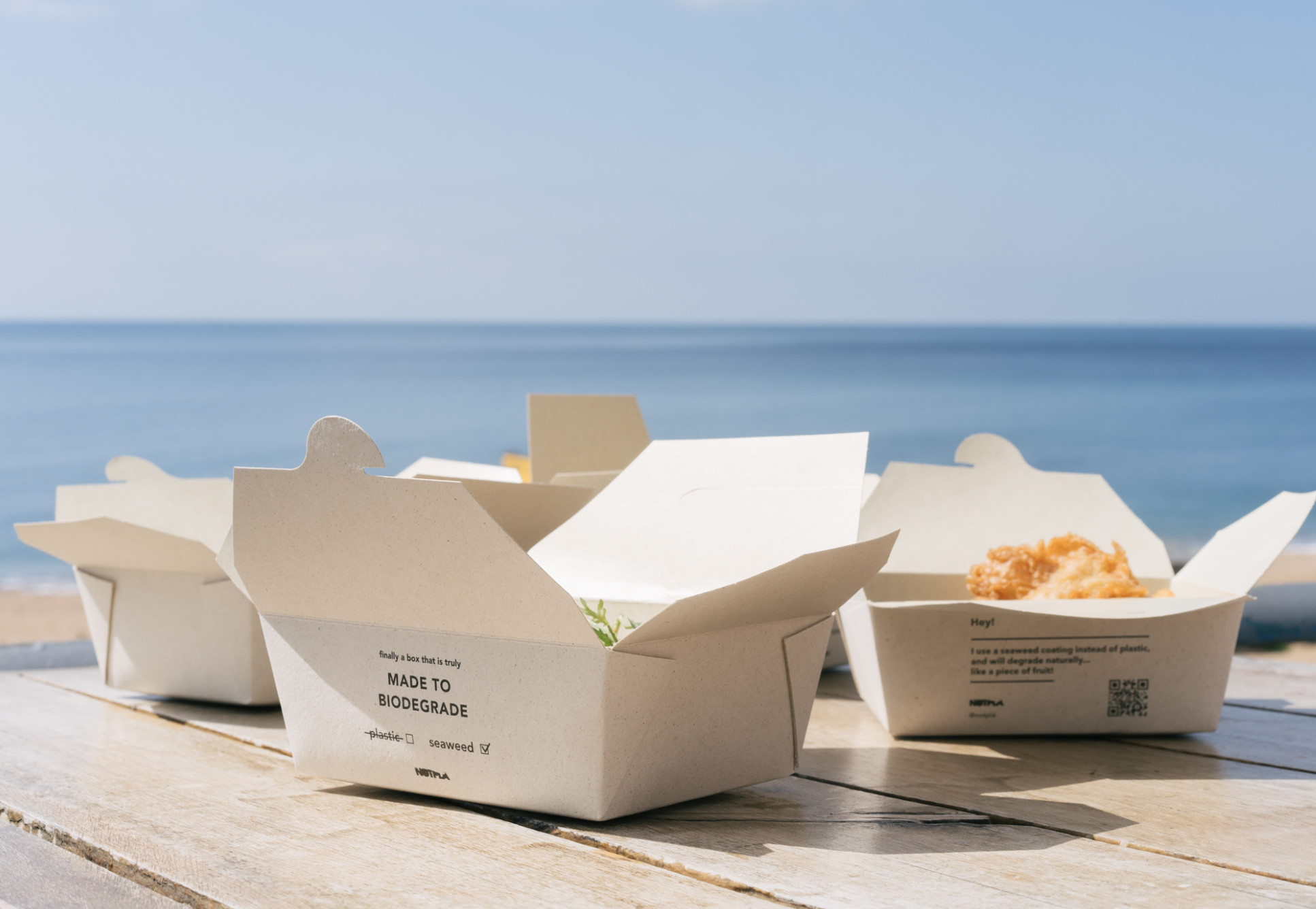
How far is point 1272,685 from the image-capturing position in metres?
1.42

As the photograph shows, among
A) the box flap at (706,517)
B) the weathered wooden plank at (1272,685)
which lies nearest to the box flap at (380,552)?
the box flap at (706,517)

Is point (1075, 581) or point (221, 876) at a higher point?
point (1075, 581)

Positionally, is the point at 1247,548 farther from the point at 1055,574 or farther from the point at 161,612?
the point at 161,612

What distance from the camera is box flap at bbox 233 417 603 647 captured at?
71cm

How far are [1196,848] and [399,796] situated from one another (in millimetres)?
553

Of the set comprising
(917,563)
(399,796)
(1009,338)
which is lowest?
(399,796)

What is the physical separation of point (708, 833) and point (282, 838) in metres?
0.27

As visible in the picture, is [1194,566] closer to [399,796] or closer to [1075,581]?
[1075,581]

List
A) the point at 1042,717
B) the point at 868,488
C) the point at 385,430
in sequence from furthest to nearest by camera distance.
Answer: the point at 385,430
the point at 868,488
the point at 1042,717

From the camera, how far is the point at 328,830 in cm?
70

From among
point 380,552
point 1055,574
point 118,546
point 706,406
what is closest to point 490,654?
point 380,552

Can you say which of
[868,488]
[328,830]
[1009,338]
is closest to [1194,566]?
[868,488]

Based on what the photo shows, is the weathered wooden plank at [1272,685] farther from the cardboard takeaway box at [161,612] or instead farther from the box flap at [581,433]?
the cardboard takeaway box at [161,612]

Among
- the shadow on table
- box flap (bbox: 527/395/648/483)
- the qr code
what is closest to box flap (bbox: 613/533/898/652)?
the shadow on table
